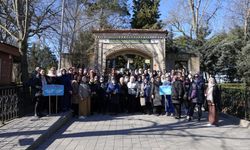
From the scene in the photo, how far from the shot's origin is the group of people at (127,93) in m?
14.2

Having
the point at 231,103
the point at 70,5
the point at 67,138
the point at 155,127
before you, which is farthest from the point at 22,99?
the point at 70,5

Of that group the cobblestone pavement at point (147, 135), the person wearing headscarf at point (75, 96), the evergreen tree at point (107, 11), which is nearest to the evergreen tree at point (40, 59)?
the evergreen tree at point (107, 11)

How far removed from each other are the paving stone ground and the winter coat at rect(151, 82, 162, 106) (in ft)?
15.5

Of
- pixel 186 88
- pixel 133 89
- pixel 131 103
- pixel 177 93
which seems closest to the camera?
pixel 177 93

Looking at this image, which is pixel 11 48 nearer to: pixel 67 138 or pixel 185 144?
pixel 67 138

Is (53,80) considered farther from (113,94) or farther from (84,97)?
(113,94)

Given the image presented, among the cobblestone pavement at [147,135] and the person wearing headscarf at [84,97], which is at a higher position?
the person wearing headscarf at [84,97]

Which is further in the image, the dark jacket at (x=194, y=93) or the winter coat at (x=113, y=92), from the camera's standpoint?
the winter coat at (x=113, y=92)

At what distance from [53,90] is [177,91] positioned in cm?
490

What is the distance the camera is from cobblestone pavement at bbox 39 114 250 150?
967 cm

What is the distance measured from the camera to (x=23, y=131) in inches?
413

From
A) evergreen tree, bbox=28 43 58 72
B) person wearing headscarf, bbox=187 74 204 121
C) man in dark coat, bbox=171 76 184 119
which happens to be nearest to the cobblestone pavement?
person wearing headscarf, bbox=187 74 204 121

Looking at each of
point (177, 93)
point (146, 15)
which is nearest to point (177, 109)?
point (177, 93)

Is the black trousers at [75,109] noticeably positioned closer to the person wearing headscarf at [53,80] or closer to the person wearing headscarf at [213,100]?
the person wearing headscarf at [53,80]
